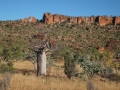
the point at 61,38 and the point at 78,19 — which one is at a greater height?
the point at 78,19

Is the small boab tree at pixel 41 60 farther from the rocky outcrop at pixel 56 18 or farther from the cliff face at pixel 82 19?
the rocky outcrop at pixel 56 18

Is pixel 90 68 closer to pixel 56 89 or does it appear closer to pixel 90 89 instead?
pixel 56 89

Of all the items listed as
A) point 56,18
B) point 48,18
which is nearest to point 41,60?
point 48,18

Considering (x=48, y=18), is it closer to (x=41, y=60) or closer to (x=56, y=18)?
(x=56, y=18)

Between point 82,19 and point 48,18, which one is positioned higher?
point 82,19

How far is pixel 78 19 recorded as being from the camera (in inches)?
3553

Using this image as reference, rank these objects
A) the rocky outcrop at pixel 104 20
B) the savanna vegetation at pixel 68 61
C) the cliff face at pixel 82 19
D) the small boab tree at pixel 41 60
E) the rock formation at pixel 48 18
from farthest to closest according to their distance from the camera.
Result: the rocky outcrop at pixel 104 20
the cliff face at pixel 82 19
the rock formation at pixel 48 18
the small boab tree at pixel 41 60
the savanna vegetation at pixel 68 61

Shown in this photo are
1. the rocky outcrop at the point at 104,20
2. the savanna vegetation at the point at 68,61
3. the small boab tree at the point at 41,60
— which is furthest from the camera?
the rocky outcrop at the point at 104,20

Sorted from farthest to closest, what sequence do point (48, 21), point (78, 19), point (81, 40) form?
point (78, 19) < point (48, 21) < point (81, 40)

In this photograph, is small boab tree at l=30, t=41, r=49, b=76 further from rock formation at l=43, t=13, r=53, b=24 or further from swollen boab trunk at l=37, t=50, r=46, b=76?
rock formation at l=43, t=13, r=53, b=24

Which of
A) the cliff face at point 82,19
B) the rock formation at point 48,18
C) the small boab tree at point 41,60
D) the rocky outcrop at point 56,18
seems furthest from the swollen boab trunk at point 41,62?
the rocky outcrop at point 56,18

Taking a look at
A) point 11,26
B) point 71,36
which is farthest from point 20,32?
point 71,36

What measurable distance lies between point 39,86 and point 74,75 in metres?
5.63

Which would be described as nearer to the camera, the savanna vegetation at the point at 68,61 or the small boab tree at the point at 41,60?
the savanna vegetation at the point at 68,61
